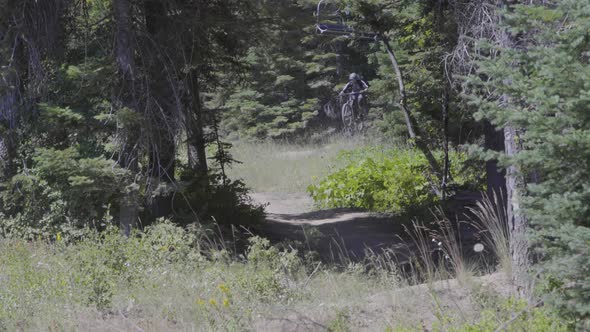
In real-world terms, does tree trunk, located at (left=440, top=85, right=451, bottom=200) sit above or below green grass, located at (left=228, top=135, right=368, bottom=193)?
above

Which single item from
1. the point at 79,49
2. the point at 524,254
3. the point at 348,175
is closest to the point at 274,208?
the point at 348,175

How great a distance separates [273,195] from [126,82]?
30.6ft

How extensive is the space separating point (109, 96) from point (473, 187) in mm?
8042

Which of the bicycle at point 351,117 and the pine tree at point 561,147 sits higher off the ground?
the pine tree at point 561,147

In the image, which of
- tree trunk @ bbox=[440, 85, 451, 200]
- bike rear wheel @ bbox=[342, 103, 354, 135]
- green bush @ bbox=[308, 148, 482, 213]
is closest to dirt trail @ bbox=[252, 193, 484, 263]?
green bush @ bbox=[308, 148, 482, 213]

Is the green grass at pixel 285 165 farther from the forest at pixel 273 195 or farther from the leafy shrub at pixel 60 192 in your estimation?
the leafy shrub at pixel 60 192

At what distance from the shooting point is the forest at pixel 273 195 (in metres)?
4.40

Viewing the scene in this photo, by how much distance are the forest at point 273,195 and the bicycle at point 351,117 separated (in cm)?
815

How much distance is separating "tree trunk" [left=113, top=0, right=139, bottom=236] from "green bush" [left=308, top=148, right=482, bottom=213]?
5.92 meters

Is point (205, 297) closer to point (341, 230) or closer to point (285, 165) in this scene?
point (341, 230)

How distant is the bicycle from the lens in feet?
84.2

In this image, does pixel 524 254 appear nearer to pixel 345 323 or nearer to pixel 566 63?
pixel 345 323

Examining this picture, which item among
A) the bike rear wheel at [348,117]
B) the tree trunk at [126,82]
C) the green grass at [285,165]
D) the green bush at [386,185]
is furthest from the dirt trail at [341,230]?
the bike rear wheel at [348,117]

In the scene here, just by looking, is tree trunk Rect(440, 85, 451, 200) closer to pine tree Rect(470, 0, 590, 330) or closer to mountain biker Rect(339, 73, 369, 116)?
pine tree Rect(470, 0, 590, 330)
